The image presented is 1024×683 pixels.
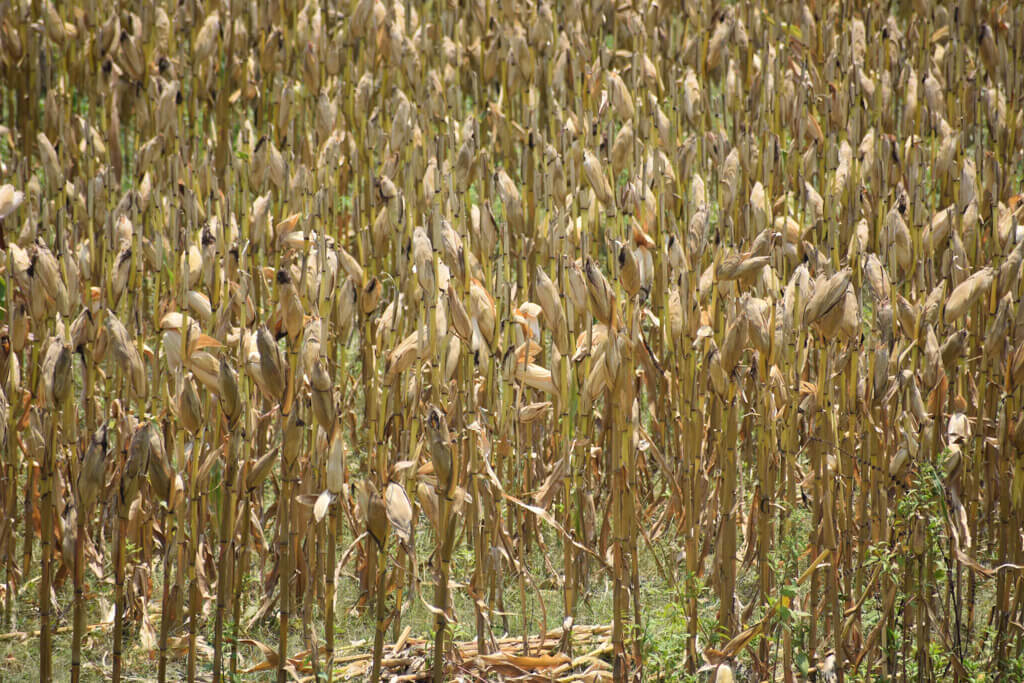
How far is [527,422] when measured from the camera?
1.93 m

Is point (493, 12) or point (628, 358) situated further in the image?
point (493, 12)

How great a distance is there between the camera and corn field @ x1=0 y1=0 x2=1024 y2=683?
1.56 m

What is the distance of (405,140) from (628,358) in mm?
1394

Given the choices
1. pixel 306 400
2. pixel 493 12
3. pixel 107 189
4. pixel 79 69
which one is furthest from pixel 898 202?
pixel 79 69

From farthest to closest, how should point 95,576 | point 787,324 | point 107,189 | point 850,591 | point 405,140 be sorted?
point 405,140 < point 107,189 < point 95,576 < point 850,591 < point 787,324

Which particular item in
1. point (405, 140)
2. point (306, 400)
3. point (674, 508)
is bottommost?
point (674, 508)

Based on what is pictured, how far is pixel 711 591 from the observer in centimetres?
208

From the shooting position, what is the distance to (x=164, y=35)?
376 cm

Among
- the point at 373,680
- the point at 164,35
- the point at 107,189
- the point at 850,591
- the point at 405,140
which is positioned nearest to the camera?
the point at 373,680

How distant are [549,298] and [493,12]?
2.56 meters

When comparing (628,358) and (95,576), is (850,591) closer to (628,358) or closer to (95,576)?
(628,358)

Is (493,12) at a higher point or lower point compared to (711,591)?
higher

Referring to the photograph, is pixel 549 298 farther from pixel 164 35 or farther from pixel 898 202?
pixel 164 35

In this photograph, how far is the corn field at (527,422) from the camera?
5.13 ft
